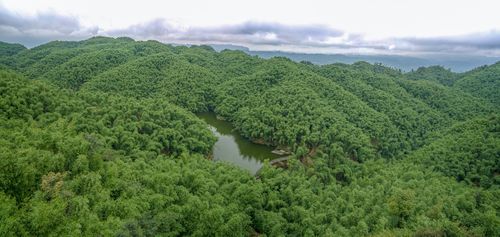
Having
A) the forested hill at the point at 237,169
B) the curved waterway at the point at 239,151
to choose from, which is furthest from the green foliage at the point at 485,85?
the curved waterway at the point at 239,151

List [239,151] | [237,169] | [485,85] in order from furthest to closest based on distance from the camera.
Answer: [485,85]
[239,151]
[237,169]

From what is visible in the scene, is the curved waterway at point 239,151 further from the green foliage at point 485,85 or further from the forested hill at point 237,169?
the green foliage at point 485,85

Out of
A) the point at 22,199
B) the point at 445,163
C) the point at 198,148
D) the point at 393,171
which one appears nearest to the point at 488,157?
the point at 445,163

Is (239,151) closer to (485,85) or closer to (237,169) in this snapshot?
(237,169)

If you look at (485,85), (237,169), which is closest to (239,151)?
(237,169)

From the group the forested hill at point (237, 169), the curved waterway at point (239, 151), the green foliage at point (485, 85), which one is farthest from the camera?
the green foliage at point (485, 85)

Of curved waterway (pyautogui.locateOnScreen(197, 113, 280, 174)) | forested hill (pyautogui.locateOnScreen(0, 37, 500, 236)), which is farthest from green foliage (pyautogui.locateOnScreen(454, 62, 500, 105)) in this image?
curved waterway (pyautogui.locateOnScreen(197, 113, 280, 174))
